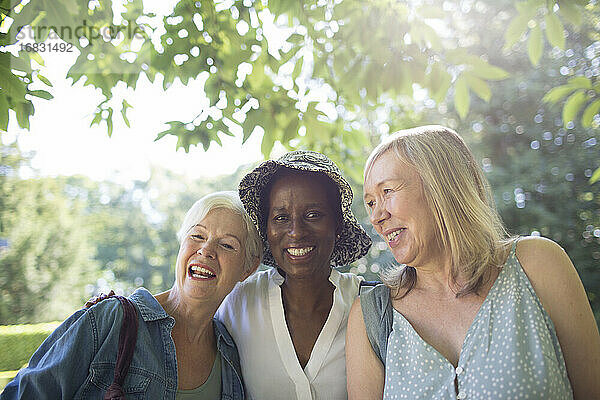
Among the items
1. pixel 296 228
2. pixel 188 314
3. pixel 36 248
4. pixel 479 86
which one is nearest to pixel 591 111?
pixel 479 86

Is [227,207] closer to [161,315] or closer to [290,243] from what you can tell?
[290,243]

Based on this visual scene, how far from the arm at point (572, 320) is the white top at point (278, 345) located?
836 millimetres

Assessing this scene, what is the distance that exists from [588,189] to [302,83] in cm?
924

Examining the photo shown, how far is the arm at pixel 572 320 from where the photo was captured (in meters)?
1.56

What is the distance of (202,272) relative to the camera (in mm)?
2027

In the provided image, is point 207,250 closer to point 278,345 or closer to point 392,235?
point 278,345

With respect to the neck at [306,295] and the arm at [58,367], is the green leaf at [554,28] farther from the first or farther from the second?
the arm at [58,367]

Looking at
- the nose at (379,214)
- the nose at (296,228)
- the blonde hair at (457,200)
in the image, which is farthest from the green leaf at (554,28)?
the nose at (296,228)

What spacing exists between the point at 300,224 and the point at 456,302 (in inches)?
27.8

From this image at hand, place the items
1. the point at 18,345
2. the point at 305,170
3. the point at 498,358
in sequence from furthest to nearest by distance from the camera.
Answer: the point at 18,345 → the point at 305,170 → the point at 498,358

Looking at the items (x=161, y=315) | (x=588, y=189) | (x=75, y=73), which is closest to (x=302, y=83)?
(x=75, y=73)

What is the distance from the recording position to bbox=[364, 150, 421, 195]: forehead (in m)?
1.76

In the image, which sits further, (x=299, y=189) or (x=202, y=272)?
(x=299, y=189)

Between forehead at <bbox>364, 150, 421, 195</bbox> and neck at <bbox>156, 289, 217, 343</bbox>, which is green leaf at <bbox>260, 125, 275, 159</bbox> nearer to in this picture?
forehead at <bbox>364, 150, 421, 195</bbox>
